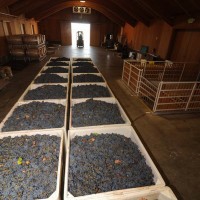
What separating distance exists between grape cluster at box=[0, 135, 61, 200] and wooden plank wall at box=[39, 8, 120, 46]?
17675 millimetres

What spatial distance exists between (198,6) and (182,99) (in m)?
4.37

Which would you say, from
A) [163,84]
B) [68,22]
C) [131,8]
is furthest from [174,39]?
[68,22]

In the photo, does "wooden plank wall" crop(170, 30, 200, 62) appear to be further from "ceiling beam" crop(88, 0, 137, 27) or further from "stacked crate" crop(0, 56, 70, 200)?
"stacked crate" crop(0, 56, 70, 200)

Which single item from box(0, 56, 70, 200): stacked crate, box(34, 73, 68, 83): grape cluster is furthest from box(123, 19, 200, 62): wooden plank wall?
box(0, 56, 70, 200): stacked crate

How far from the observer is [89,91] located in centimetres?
386

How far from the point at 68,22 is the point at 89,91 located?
16.2 m

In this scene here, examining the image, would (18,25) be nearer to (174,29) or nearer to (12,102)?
(12,102)

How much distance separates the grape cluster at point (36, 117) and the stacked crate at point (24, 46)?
703 centimetres

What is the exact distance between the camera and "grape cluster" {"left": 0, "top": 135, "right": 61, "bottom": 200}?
1.50 m

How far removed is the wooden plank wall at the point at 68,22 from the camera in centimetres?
1669

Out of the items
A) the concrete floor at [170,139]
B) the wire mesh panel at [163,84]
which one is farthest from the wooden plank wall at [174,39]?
the concrete floor at [170,139]

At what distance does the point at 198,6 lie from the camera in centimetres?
593

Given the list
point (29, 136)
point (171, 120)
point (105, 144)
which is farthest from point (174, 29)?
point (29, 136)

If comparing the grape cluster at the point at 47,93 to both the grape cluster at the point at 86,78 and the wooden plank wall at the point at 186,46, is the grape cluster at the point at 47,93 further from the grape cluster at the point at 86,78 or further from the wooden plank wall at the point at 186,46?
the wooden plank wall at the point at 186,46
